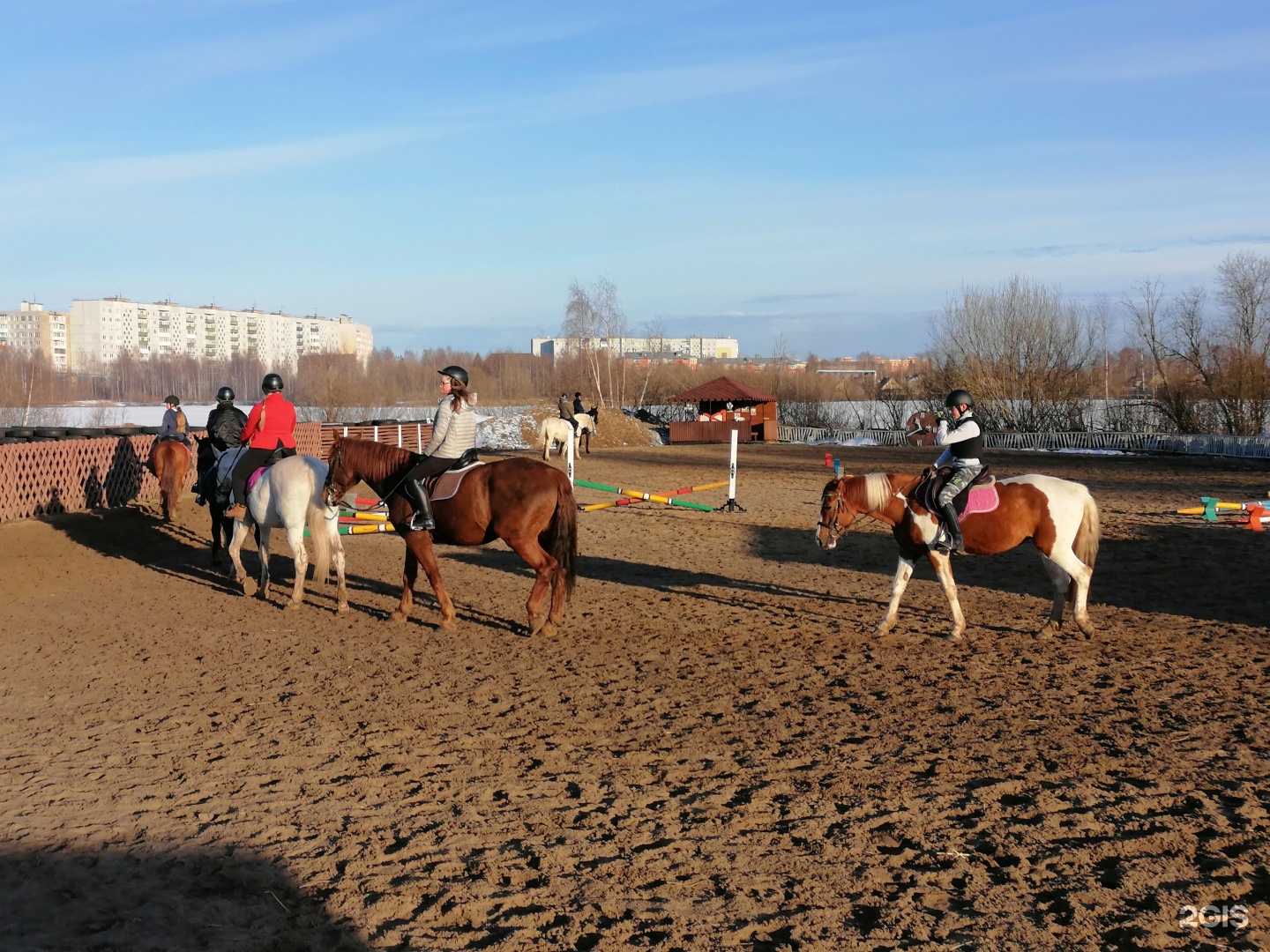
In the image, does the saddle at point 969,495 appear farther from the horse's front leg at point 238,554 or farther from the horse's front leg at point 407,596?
the horse's front leg at point 238,554

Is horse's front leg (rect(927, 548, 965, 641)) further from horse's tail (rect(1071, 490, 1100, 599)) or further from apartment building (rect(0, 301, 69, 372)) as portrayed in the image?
apartment building (rect(0, 301, 69, 372))

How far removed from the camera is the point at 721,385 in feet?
146

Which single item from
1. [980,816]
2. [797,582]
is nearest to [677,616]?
[797,582]

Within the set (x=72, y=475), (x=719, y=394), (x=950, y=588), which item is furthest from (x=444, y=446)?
(x=719, y=394)

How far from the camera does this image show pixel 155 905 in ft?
12.7

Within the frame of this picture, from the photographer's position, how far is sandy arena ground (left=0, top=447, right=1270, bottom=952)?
12.3 ft

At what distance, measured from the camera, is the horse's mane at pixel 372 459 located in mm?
8938

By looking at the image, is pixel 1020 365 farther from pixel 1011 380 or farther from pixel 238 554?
pixel 238 554

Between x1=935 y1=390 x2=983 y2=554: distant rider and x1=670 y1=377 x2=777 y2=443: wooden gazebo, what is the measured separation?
111 feet

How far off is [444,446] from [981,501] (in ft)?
14.7

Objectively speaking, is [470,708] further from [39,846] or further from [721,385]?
[721,385]

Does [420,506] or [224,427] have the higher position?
[224,427]

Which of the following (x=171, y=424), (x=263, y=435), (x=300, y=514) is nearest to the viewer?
(x=300, y=514)

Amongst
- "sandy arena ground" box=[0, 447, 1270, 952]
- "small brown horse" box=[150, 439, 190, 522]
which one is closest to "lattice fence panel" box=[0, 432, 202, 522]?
"small brown horse" box=[150, 439, 190, 522]
